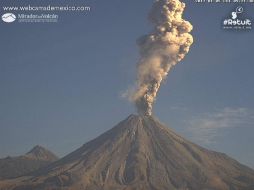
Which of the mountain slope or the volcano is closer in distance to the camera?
the volcano

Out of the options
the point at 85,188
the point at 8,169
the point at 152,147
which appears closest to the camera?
the point at 85,188

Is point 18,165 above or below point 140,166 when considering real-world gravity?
above

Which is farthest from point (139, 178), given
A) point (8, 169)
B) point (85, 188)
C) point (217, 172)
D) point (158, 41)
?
point (8, 169)

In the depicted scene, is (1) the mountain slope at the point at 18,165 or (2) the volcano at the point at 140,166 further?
(1) the mountain slope at the point at 18,165

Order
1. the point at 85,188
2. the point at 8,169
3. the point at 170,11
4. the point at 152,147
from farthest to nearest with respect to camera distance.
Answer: the point at 8,169 → the point at 152,147 → the point at 170,11 → the point at 85,188

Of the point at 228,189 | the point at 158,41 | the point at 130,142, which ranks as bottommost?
the point at 228,189

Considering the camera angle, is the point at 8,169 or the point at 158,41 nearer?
the point at 158,41

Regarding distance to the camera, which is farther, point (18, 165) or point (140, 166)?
point (18, 165)

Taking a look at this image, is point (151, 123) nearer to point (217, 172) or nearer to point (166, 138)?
point (166, 138)
